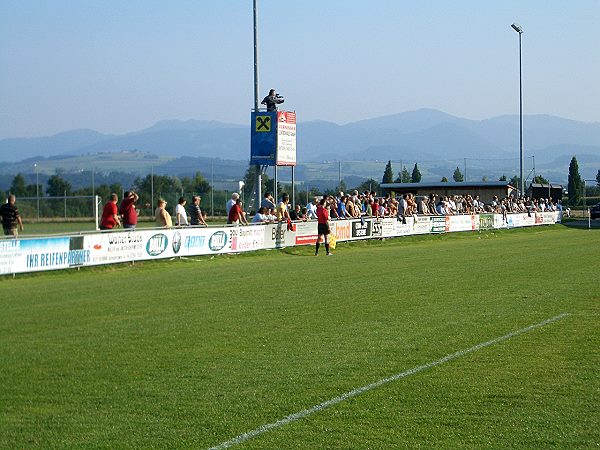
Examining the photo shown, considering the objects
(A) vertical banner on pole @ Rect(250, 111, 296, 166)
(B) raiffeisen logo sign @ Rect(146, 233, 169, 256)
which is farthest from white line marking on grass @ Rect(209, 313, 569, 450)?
(A) vertical banner on pole @ Rect(250, 111, 296, 166)

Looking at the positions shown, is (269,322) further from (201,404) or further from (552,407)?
(552,407)

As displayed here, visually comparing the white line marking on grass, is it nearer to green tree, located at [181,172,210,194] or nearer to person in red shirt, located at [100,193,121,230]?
person in red shirt, located at [100,193,121,230]

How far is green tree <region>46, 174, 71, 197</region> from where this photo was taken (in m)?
46.9

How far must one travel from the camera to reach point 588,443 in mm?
7168

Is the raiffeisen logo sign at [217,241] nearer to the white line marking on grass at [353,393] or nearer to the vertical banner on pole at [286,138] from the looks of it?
the vertical banner on pole at [286,138]

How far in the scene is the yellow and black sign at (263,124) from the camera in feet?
132

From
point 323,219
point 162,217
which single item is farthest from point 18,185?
point 323,219

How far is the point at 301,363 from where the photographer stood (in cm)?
1052

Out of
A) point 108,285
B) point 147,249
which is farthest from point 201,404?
point 147,249

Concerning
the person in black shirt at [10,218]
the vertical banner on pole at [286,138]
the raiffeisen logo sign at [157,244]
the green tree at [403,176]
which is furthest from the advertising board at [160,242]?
the green tree at [403,176]

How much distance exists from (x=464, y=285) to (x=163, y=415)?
11.9m

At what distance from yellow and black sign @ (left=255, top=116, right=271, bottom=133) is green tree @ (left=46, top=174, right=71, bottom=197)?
37.9 feet

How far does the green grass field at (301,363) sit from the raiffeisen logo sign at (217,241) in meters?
8.55

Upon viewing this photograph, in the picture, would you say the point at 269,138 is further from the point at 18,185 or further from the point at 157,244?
the point at 157,244
